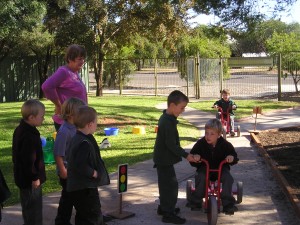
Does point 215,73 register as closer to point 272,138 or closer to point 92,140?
point 272,138

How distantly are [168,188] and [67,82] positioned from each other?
1.68 meters

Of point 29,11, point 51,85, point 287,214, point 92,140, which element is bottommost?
point 287,214

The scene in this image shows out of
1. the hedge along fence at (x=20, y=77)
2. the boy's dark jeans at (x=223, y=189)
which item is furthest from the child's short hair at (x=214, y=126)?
the hedge along fence at (x=20, y=77)

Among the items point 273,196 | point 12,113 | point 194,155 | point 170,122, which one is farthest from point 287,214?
point 12,113

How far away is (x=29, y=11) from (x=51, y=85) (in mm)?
12375

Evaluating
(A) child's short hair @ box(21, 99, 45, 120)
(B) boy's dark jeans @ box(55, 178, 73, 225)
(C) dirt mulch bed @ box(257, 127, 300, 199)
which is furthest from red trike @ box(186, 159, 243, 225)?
(A) child's short hair @ box(21, 99, 45, 120)

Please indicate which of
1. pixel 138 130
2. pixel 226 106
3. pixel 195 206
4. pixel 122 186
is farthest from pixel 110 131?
pixel 122 186

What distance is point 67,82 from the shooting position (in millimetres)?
5574

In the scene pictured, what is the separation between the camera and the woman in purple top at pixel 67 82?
215 inches

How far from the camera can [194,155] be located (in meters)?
5.22

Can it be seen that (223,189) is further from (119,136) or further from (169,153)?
(119,136)

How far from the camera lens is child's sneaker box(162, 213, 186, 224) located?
5234 mm

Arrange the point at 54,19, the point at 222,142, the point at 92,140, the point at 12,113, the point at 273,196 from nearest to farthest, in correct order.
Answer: the point at 92,140 → the point at 222,142 → the point at 273,196 → the point at 12,113 → the point at 54,19

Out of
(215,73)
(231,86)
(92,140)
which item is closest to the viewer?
(92,140)
